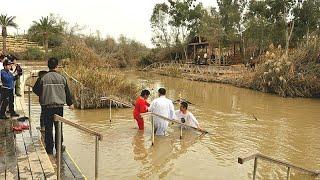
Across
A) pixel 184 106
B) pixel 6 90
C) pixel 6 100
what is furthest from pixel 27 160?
pixel 184 106

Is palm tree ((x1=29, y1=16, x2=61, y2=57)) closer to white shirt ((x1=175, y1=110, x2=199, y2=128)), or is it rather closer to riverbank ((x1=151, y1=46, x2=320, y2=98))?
riverbank ((x1=151, y1=46, x2=320, y2=98))

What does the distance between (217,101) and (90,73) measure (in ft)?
30.0

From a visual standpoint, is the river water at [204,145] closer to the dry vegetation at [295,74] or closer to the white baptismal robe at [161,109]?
the white baptismal robe at [161,109]

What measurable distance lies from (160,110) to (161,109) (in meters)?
0.04

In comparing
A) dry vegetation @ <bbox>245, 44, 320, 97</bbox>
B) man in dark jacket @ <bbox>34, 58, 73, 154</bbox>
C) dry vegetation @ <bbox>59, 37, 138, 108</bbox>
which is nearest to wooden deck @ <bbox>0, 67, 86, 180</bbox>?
man in dark jacket @ <bbox>34, 58, 73, 154</bbox>

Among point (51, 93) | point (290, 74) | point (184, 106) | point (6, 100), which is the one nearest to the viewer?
point (51, 93)

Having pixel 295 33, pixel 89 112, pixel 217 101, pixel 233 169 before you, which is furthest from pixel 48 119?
pixel 295 33

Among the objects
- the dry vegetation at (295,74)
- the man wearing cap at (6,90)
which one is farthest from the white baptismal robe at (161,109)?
the dry vegetation at (295,74)

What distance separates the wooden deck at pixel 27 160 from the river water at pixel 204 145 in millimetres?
1296

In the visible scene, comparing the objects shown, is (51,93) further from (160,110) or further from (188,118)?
(188,118)

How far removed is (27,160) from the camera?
695cm

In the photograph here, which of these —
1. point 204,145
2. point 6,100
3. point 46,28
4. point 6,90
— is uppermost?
point 46,28

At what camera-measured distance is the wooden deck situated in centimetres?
628

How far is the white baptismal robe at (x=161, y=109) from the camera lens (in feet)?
38.3
